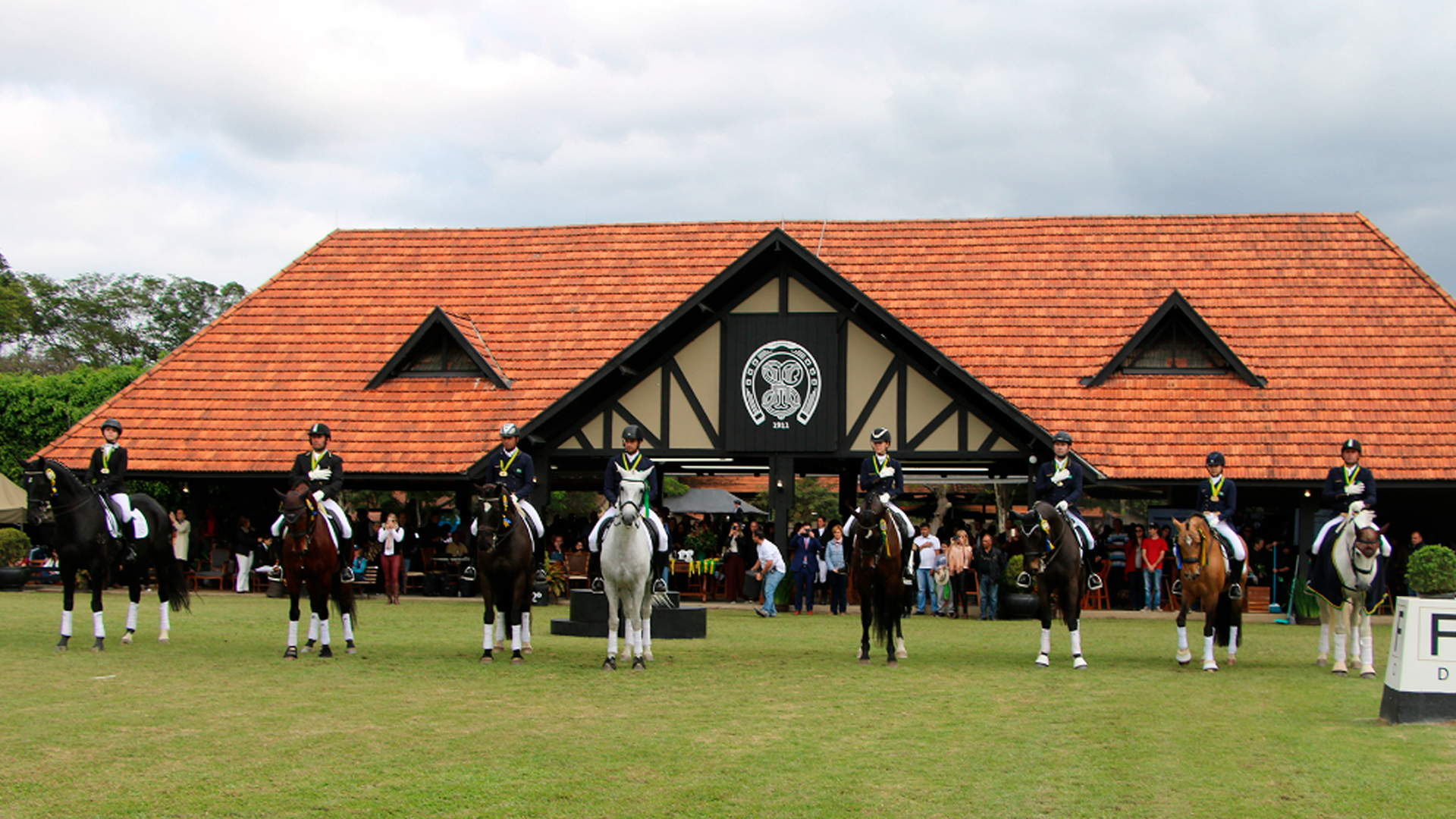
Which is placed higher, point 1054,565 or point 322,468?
point 322,468

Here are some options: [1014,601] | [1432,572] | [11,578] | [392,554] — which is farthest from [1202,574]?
[11,578]

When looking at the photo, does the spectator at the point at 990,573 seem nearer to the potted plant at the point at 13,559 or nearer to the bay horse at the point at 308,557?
the bay horse at the point at 308,557

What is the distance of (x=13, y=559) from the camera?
24.9 m

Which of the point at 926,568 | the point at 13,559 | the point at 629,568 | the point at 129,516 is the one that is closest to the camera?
the point at 629,568

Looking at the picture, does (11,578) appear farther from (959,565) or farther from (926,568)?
(959,565)

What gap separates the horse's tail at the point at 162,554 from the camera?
15.4 metres

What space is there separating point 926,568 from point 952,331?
5152mm

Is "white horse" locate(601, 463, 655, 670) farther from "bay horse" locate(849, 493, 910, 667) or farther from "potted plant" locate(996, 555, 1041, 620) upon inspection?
"potted plant" locate(996, 555, 1041, 620)

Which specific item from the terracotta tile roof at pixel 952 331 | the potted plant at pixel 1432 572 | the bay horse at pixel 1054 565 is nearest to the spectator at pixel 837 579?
the terracotta tile roof at pixel 952 331

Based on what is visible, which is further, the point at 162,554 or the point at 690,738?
the point at 162,554

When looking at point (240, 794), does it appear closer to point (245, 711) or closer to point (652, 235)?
point (245, 711)

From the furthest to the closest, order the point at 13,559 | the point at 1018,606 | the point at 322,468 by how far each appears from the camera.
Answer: the point at 13,559 < the point at 1018,606 < the point at 322,468

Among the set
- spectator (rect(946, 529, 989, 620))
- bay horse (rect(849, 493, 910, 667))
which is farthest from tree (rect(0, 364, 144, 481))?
bay horse (rect(849, 493, 910, 667))

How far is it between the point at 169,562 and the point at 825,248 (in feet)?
53.4
